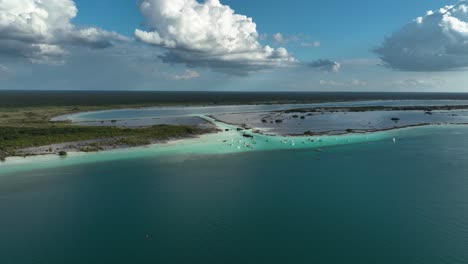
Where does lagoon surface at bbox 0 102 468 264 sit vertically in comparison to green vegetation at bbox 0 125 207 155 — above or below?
below

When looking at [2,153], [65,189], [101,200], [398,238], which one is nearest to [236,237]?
[398,238]

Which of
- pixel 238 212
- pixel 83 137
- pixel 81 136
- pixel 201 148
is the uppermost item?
pixel 81 136

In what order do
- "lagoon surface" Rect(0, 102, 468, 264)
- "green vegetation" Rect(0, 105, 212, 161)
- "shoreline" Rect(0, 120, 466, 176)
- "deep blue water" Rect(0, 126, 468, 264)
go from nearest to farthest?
"deep blue water" Rect(0, 126, 468, 264), "lagoon surface" Rect(0, 102, 468, 264), "shoreline" Rect(0, 120, 466, 176), "green vegetation" Rect(0, 105, 212, 161)

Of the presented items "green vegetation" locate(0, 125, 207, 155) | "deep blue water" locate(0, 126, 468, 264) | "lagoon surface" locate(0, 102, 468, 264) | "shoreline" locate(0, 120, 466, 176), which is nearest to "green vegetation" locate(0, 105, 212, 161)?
"green vegetation" locate(0, 125, 207, 155)

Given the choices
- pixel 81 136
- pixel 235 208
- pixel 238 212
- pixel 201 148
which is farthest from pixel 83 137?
pixel 238 212

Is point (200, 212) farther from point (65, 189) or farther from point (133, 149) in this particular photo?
point (133, 149)

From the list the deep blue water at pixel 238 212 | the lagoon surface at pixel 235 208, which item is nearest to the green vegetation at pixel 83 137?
the lagoon surface at pixel 235 208

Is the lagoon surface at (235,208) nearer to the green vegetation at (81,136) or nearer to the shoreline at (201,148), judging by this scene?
the shoreline at (201,148)

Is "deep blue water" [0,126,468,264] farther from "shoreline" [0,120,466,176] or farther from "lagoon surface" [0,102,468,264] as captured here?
"shoreline" [0,120,466,176]

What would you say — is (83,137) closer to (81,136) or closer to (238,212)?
(81,136)
